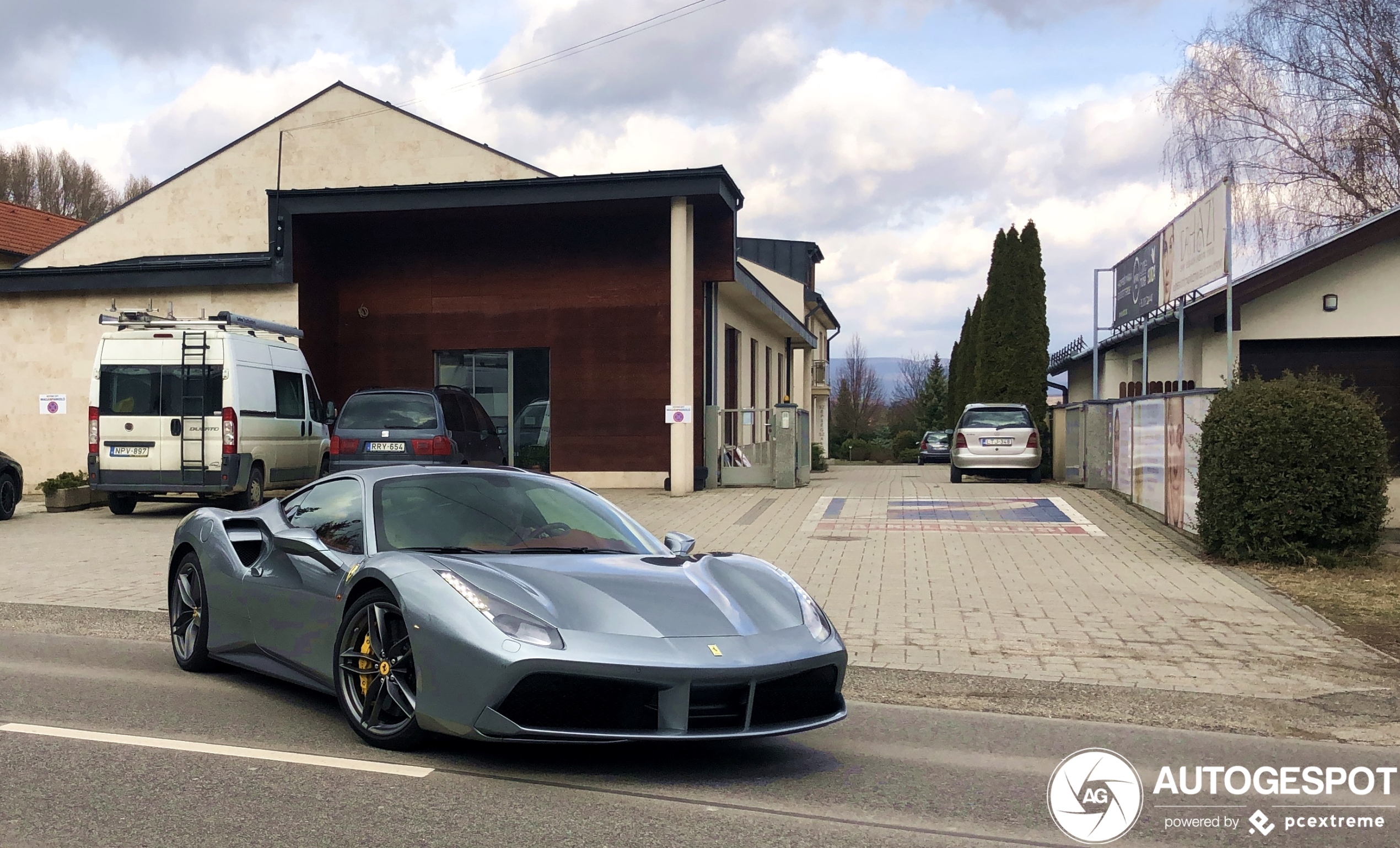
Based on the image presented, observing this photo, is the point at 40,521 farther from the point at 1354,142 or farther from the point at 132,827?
the point at 1354,142

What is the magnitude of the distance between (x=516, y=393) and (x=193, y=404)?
747cm

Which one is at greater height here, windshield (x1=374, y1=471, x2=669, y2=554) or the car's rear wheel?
windshield (x1=374, y1=471, x2=669, y2=554)

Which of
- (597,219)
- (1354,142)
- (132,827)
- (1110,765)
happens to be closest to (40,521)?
(597,219)

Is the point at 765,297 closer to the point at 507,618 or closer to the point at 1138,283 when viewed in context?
the point at 1138,283

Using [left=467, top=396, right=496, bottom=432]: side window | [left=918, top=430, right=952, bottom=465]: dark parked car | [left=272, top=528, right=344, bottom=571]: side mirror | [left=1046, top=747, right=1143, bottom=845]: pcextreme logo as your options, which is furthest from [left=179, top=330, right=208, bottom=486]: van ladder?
[left=918, top=430, right=952, bottom=465]: dark parked car

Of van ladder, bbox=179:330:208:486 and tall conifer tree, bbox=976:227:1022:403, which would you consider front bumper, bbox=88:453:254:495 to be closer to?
van ladder, bbox=179:330:208:486

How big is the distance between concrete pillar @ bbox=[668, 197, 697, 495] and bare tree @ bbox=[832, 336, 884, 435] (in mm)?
53129

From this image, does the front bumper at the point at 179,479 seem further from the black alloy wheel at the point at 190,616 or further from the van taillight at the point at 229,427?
the black alloy wheel at the point at 190,616

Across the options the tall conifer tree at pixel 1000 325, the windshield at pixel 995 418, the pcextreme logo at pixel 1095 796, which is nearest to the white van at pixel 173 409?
the pcextreme logo at pixel 1095 796

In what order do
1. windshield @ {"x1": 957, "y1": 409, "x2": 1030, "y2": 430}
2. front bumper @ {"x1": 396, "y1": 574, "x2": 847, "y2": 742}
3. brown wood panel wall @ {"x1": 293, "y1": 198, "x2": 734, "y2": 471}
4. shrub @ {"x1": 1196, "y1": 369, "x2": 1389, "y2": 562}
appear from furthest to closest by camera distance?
windshield @ {"x1": 957, "y1": 409, "x2": 1030, "y2": 430}
brown wood panel wall @ {"x1": 293, "y1": 198, "x2": 734, "y2": 471}
shrub @ {"x1": 1196, "y1": 369, "x2": 1389, "y2": 562}
front bumper @ {"x1": 396, "y1": 574, "x2": 847, "y2": 742}

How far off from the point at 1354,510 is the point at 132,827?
10649mm

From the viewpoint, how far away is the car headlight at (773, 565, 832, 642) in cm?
511

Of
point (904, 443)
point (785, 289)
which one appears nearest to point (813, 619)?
point (785, 289)

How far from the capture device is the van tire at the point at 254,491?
16.5m
